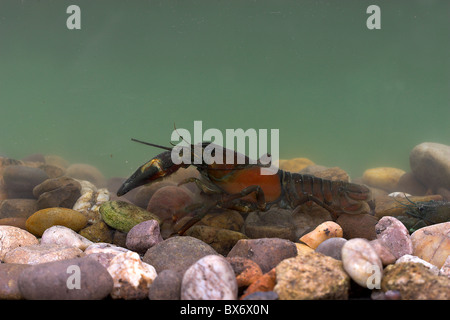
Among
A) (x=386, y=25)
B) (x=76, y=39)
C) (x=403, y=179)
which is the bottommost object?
(x=403, y=179)

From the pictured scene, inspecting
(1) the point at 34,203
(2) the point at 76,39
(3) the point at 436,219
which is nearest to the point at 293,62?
(2) the point at 76,39

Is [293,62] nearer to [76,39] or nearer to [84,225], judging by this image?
[76,39]

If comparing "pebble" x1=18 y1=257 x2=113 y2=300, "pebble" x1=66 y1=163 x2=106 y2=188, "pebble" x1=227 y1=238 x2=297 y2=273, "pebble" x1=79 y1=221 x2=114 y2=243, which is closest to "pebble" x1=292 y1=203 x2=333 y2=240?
"pebble" x1=227 y1=238 x2=297 y2=273

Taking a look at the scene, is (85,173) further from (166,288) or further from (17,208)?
(166,288)

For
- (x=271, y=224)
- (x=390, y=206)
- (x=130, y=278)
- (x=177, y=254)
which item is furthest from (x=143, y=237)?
(x=390, y=206)

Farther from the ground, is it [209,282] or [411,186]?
[209,282]
